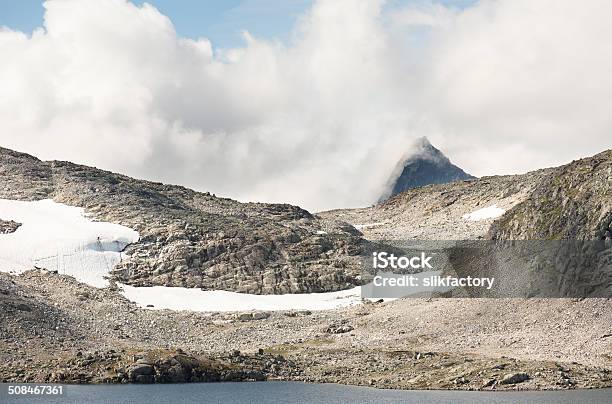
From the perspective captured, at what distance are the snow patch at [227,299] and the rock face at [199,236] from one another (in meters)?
2.17

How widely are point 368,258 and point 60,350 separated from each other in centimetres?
6207

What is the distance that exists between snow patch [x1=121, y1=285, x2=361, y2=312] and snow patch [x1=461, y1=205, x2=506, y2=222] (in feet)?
201

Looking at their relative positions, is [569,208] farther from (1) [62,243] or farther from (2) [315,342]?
(1) [62,243]

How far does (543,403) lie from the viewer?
70.2m

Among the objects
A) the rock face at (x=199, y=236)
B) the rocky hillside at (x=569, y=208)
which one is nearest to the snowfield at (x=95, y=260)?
the rock face at (x=199, y=236)

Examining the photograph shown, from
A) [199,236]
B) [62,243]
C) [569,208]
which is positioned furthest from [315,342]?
[62,243]

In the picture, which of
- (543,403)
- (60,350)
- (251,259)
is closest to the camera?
(543,403)

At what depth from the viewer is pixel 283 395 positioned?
78.2m

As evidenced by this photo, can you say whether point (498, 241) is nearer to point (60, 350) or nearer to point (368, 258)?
point (368, 258)

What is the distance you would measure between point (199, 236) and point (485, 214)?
70716 mm

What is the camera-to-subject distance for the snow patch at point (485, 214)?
18850cm

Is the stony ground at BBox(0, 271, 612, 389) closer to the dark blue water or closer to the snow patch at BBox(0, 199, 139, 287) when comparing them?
the dark blue water

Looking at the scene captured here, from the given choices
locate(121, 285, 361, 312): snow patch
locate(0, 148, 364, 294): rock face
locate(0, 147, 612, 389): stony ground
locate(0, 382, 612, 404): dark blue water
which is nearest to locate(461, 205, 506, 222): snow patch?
locate(0, 148, 364, 294): rock face

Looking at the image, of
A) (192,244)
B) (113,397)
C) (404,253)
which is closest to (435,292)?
(404,253)
